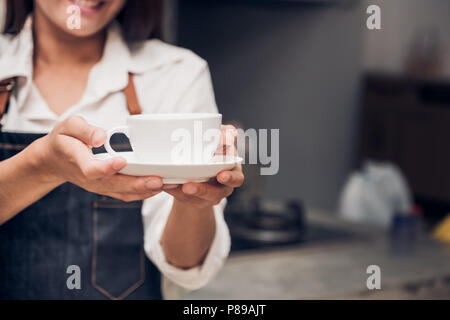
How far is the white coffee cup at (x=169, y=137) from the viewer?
641 mm

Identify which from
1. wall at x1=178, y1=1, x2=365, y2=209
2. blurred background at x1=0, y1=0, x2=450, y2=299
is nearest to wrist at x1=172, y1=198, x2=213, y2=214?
blurred background at x1=0, y1=0, x2=450, y2=299

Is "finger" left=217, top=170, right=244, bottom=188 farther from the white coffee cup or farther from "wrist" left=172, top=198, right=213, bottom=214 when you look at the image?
"wrist" left=172, top=198, right=213, bottom=214

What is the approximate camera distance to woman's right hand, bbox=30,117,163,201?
0.59 metres

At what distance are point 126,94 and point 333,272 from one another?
672 mm

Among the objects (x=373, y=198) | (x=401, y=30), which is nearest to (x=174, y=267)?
(x=373, y=198)

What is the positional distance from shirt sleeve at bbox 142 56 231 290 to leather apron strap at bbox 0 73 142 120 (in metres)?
0.07

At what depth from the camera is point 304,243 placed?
1.59 meters

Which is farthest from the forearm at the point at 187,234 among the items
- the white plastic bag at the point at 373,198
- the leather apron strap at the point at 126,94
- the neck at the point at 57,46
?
the white plastic bag at the point at 373,198

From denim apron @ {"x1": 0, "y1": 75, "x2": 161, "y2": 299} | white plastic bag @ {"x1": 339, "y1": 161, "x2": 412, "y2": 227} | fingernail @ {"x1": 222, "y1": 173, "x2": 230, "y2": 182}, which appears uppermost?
fingernail @ {"x1": 222, "y1": 173, "x2": 230, "y2": 182}

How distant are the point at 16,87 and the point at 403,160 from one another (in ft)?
12.4

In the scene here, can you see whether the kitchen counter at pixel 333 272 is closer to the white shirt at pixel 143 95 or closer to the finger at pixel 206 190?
the white shirt at pixel 143 95

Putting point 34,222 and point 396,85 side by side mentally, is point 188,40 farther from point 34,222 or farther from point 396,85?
point 34,222

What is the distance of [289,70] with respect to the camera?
378 cm
